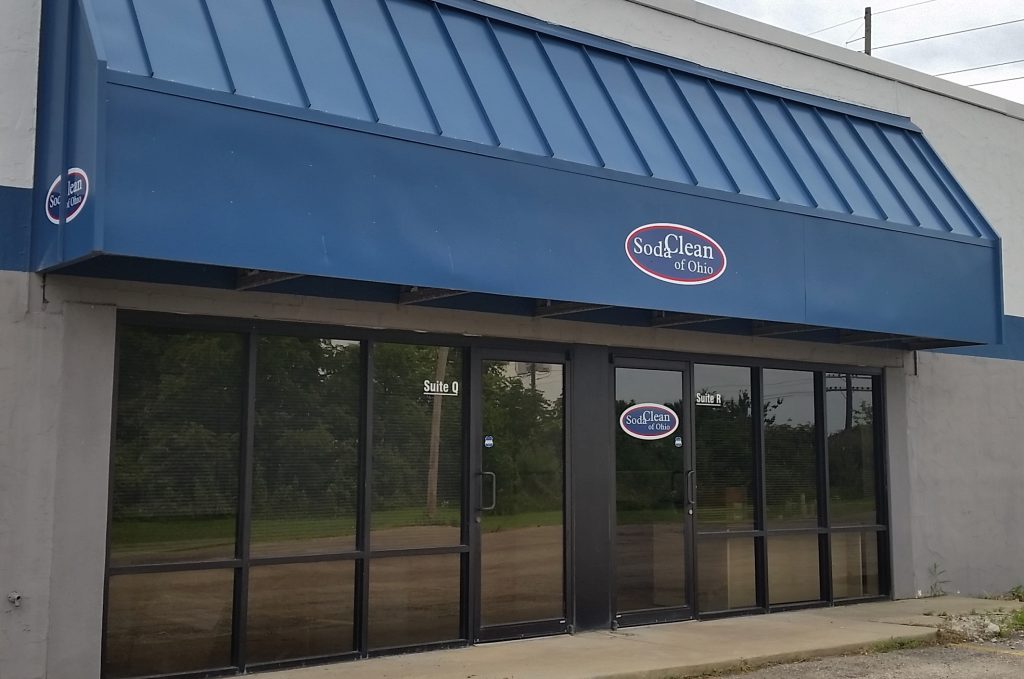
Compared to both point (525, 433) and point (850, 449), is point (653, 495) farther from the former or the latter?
point (850, 449)

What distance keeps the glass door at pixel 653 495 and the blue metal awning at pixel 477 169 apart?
5.12ft

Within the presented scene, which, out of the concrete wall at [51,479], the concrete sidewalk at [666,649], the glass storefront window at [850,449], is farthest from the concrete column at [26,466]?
the glass storefront window at [850,449]

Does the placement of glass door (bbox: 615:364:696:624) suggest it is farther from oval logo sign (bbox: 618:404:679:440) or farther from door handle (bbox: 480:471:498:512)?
door handle (bbox: 480:471:498:512)

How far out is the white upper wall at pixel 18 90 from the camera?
7.86 metres

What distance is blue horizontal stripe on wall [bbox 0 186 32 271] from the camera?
25.4 ft

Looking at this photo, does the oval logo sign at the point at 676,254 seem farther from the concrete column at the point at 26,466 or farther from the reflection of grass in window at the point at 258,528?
the concrete column at the point at 26,466

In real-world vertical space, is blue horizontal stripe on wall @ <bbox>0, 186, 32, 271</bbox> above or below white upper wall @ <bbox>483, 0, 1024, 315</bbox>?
below

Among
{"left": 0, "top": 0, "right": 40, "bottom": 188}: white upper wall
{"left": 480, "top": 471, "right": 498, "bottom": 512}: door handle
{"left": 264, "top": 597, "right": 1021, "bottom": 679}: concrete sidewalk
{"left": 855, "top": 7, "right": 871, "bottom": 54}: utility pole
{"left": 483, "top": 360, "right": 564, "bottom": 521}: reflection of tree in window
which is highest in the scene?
{"left": 855, "top": 7, "right": 871, "bottom": 54}: utility pole

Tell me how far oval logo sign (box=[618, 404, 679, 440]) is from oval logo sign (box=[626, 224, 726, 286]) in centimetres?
182

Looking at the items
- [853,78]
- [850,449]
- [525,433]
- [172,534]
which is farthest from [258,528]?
[853,78]

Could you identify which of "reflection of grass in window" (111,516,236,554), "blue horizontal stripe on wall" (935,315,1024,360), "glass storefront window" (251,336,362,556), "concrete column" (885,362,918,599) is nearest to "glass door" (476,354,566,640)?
"glass storefront window" (251,336,362,556)

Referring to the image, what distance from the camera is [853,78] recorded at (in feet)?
45.1

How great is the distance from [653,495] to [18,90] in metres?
6.86

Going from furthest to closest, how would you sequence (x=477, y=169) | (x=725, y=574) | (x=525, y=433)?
1. (x=725, y=574)
2. (x=525, y=433)
3. (x=477, y=169)
